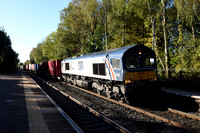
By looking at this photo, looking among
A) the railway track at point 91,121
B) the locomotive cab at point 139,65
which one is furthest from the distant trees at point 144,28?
the railway track at point 91,121

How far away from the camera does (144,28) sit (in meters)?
27.0

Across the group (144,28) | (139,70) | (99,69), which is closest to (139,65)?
(139,70)

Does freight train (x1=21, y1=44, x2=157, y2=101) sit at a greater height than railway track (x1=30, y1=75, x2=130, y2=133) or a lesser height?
greater

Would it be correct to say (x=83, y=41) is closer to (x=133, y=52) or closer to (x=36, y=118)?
(x=133, y=52)

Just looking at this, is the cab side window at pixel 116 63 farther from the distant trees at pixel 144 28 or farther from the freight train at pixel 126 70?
the distant trees at pixel 144 28

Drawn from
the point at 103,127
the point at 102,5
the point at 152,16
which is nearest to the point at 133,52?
the point at 103,127

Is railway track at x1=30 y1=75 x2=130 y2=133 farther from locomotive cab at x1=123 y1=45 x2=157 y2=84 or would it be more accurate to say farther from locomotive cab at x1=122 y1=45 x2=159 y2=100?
locomotive cab at x1=123 y1=45 x2=157 y2=84

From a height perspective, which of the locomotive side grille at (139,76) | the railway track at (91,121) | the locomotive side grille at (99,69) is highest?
the locomotive side grille at (99,69)

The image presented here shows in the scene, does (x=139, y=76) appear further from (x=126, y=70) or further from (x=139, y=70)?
(x=126, y=70)

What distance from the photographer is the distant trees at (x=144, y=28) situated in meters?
15.3

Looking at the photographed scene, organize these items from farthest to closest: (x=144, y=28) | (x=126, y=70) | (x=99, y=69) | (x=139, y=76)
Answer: (x=144, y=28), (x=99, y=69), (x=139, y=76), (x=126, y=70)

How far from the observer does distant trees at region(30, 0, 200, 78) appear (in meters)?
15.3

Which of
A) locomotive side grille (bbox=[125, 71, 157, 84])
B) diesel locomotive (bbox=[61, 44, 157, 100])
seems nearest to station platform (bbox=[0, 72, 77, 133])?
diesel locomotive (bbox=[61, 44, 157, 100])

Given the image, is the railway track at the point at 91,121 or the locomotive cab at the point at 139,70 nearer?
the railway track at the point at 91,121
